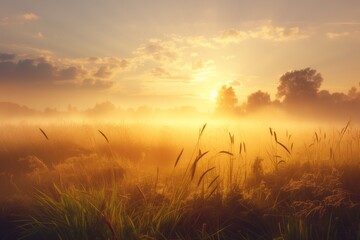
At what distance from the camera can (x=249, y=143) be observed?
1184 centimetres

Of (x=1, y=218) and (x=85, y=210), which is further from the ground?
(x=85, y=210)

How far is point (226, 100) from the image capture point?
5453 cm

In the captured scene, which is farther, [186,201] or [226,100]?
[226,100]

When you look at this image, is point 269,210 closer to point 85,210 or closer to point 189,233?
point 189,233

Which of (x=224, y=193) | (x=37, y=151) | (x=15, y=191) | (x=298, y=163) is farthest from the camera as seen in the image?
(x=37, y=151)

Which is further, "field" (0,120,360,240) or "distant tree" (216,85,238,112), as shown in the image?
"distant tree" (216,85,238,112)

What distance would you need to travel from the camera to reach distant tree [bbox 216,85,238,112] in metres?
54.2

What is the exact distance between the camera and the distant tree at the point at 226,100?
5416cm

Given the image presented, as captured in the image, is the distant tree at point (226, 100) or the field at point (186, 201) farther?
the distant tree at point (226, 100)

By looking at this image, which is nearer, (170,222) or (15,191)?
(170,222)

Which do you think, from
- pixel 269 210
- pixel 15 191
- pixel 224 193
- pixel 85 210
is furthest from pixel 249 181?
pixel 15 191

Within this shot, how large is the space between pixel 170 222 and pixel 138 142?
7440mm

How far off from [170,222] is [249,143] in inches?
316

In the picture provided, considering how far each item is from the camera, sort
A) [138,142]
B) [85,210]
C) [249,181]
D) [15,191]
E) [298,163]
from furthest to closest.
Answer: [138,142]
[298,163]
[249,181]
[15,191]
[85,210]
